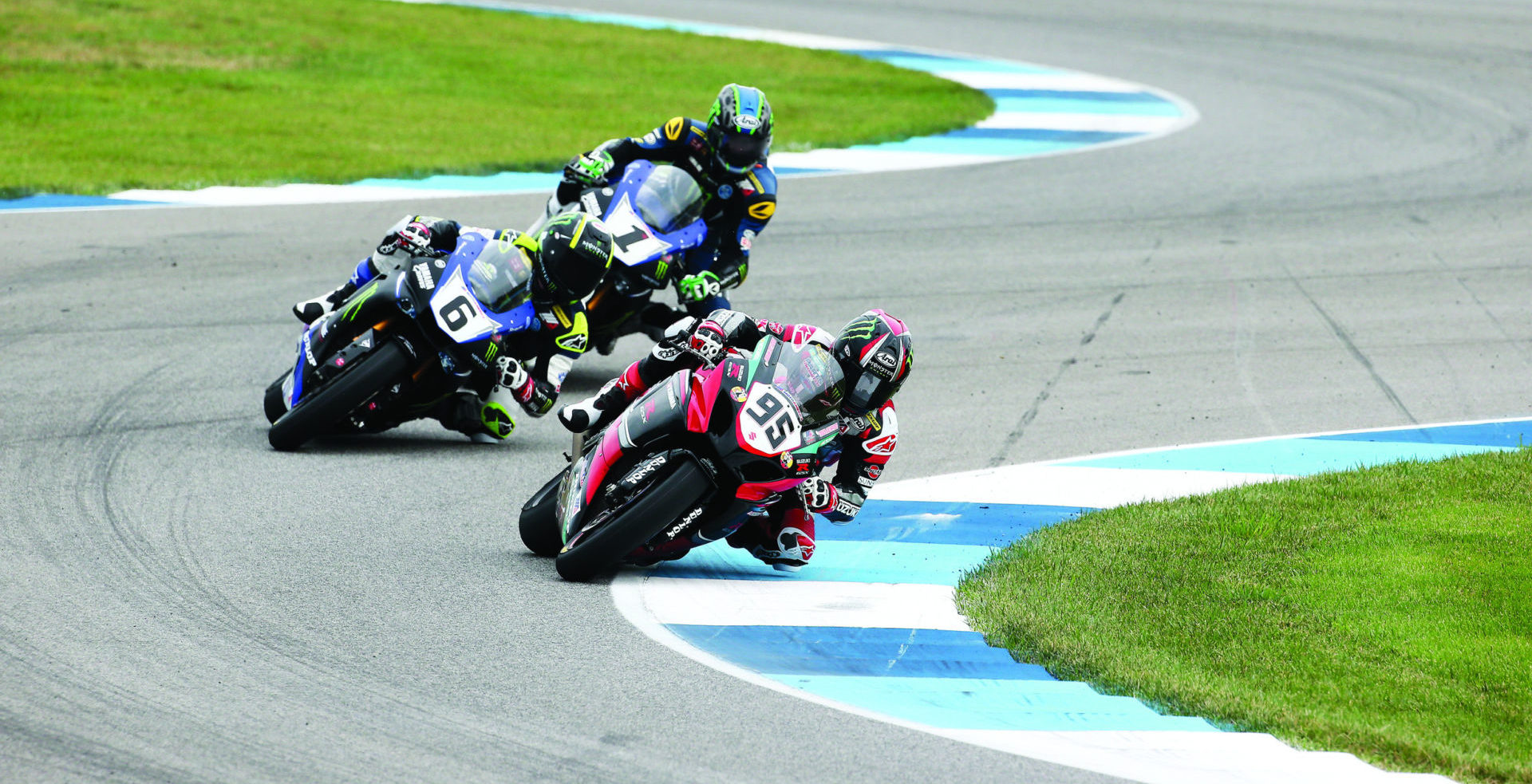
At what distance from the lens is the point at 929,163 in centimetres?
1753

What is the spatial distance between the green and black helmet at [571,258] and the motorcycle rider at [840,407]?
1.68 m

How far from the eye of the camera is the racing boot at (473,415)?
933cm

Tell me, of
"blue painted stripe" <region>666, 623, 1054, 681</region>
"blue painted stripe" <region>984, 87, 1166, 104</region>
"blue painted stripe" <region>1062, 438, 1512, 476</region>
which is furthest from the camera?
"blue painted stripe" <region>984, 87, 1166, 104</region>

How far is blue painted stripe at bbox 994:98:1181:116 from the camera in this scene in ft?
67.2

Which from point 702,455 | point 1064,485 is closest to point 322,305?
point 702,455

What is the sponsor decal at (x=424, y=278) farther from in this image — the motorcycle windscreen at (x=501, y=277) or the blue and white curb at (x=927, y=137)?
the blue and white curb at (x=927, y=137)

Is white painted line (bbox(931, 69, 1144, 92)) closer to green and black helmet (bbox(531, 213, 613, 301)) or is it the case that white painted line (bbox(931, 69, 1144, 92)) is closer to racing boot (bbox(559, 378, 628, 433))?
green and black helmet (bbox(531, 213, 613, 301))

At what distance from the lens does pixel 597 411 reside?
24.6ft

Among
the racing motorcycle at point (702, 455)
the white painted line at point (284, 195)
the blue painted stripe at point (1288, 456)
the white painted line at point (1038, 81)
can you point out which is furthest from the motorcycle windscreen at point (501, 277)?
the white painted line at point (1038, 81)

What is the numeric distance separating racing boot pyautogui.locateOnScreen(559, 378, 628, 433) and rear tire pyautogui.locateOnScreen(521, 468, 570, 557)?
0.75ft

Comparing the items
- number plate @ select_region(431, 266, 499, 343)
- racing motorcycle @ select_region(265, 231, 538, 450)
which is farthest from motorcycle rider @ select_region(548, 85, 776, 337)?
number plate @ select_region(431, 266, 499, 343)

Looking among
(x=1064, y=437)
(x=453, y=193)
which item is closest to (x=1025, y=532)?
(x=1064, y=437)

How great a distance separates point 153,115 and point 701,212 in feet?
30.6

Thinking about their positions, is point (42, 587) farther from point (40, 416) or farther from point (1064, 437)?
point (1064, 437)
